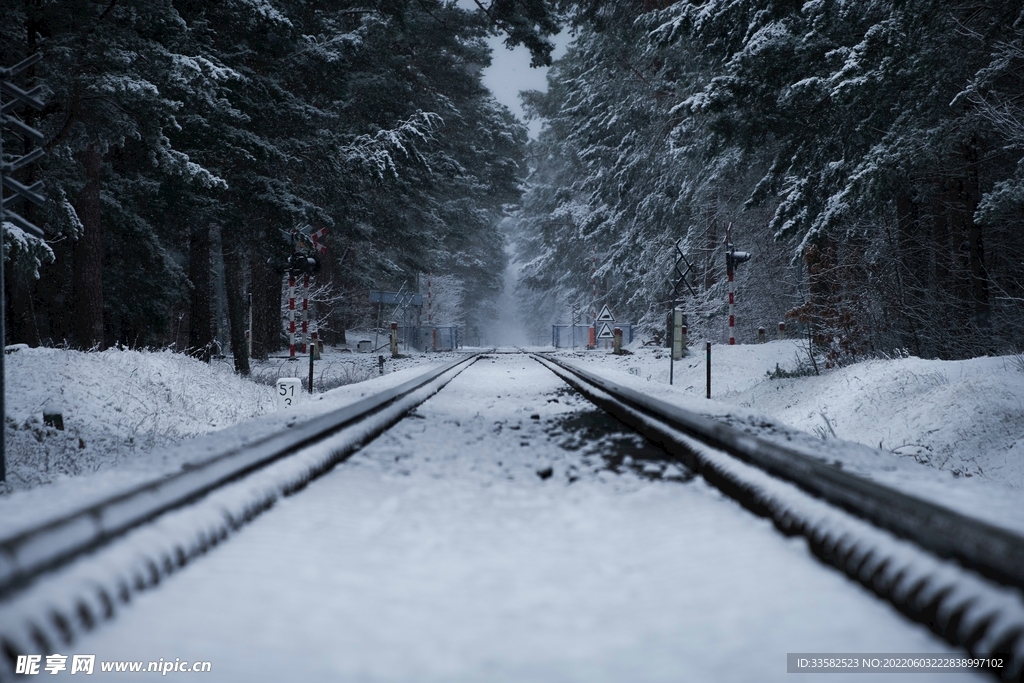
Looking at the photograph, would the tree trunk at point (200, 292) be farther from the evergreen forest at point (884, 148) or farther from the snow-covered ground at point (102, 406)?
the evergreen forest at point (884, 148)

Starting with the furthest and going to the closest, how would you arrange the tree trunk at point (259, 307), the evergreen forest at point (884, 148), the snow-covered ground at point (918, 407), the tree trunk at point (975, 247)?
the tree trunk at point (259, 307), the tree trunk at point (975, 247), the evergreen forest at point (884, 148), the snow-covered ground at point (918, 407)

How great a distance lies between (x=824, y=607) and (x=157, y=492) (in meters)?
1.97

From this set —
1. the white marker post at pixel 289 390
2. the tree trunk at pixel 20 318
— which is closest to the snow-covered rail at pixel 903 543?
the white marker post at pixel 289 390

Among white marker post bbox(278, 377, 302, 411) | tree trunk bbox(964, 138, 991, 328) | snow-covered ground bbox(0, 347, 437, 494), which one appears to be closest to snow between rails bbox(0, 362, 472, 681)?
snow-covered ground bbox(0, 347, 437, 494)

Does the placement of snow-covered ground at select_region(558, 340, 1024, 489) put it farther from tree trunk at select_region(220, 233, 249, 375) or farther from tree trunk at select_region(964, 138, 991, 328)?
tree trunk at select_region(220, 233, 249, 375)

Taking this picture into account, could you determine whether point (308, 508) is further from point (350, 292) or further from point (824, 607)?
point (350, 292)

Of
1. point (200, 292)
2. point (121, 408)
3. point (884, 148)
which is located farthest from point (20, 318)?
point (884, 148)

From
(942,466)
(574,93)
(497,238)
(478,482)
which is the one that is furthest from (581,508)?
(497,238)

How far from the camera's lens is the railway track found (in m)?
1.52

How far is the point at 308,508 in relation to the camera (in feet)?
9.78

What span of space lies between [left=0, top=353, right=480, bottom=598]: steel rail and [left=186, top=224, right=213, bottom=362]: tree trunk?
1541cm

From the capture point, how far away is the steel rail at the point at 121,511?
5.37ft

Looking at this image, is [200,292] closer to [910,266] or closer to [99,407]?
[99,407]

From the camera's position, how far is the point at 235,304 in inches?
757
